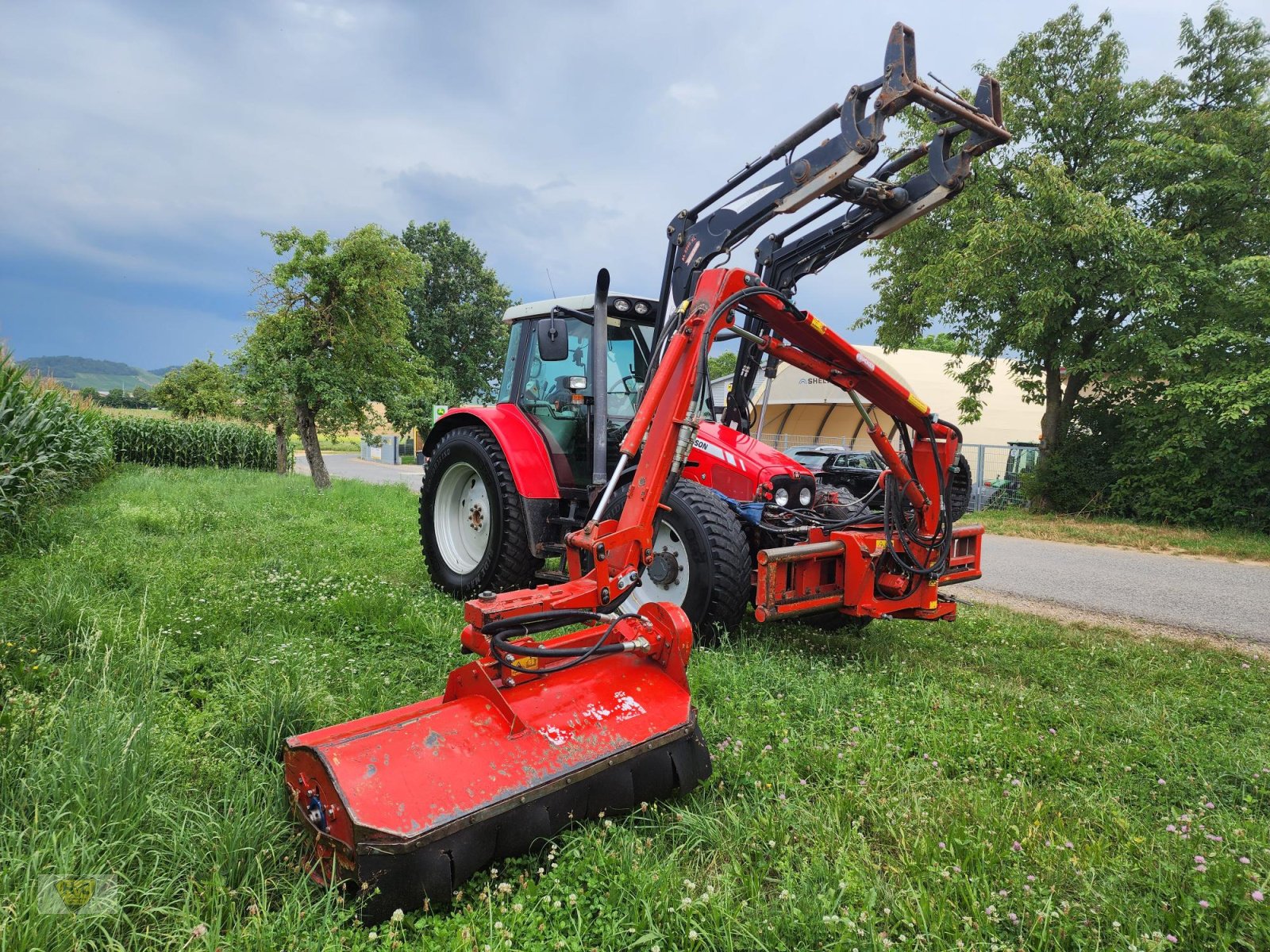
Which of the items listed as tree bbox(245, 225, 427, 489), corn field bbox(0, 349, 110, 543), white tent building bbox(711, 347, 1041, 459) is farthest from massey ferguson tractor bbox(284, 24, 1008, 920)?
white tent building bbox(711, 347, 1041, 459)

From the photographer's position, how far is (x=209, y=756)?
2689 mm

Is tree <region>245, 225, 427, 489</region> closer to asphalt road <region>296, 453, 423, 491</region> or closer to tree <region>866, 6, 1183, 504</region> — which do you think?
asphalt road <region>296, 453, 423, 491</region>

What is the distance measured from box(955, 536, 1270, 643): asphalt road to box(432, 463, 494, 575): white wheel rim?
4722 millimetres

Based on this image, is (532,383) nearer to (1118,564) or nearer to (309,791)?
(309,791)

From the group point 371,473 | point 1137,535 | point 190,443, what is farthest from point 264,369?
point 1137,535

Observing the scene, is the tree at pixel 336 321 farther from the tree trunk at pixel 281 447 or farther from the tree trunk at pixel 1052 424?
the tree trunk at pixel 1052 424

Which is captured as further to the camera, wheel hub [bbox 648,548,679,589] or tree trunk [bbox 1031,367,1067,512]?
tree trunk [bbox 1031,367,1067,512]

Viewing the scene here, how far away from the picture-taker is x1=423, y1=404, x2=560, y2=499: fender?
523cm

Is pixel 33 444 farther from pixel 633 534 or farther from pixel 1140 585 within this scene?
pixel 1140 585

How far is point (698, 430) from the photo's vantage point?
4.21 meters

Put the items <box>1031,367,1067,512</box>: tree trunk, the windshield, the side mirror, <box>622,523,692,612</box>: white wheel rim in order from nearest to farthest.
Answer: <box>622,523,692,612</box>: white wheel rim < the side mirror < the windshield < <box>1031,367,1067,512</box>: tree trunk

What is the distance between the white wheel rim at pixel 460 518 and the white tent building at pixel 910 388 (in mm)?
12416

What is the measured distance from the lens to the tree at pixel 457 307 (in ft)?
109
